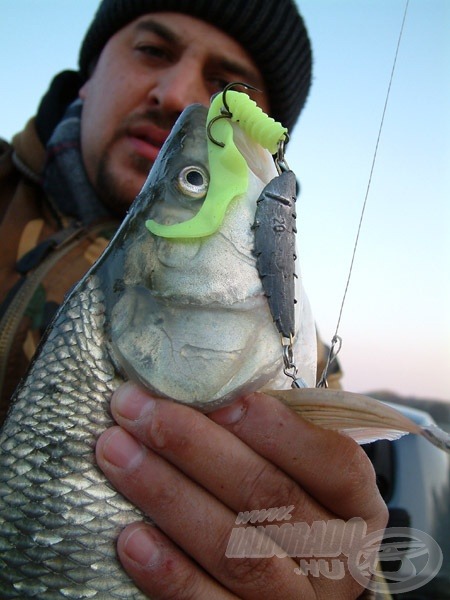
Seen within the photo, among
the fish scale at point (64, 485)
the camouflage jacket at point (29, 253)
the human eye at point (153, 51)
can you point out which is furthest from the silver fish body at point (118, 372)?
the human eye at point (153, 51)

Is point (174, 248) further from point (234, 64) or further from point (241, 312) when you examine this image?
point (234, 64)

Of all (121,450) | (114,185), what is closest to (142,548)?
(121,450)

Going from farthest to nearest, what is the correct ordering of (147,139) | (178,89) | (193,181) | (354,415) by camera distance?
1. (147,139)
2. (178,89)
3. (193,181)
4. (354,415)

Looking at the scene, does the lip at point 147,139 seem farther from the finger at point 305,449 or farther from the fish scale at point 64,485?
the finger at point 305,449

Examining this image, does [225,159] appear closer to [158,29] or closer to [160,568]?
[160,568]

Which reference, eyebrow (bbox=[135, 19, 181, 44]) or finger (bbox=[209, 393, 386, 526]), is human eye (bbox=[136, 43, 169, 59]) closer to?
eyebrow (bbox=[135, 19, 181, 44])

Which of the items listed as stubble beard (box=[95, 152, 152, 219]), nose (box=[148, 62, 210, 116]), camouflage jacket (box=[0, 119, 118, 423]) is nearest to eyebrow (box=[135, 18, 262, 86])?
nose (box=[148, 62, 210, 116])
